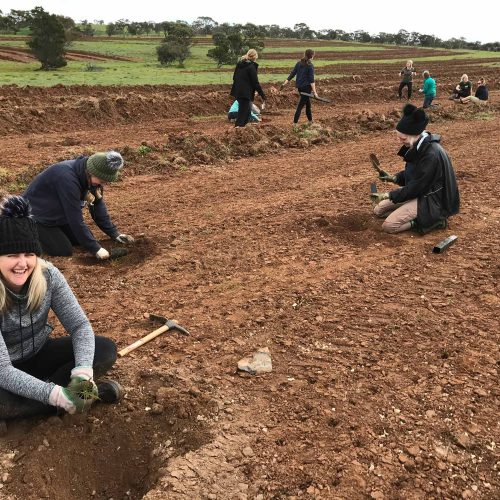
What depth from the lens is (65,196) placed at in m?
4.86

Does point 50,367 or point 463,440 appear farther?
point 50,367

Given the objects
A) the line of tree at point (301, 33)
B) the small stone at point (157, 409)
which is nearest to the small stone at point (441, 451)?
the small stone at point (157, 409)

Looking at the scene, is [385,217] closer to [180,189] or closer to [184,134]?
[180,189]

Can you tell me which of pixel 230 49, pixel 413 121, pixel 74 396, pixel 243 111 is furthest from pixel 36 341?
pixel 230 49

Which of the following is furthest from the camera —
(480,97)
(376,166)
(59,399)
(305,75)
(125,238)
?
(480,97)

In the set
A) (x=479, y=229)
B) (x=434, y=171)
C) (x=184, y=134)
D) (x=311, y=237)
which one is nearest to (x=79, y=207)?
(x=311, y=237)

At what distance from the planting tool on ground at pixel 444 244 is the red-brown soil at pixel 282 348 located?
0.11 m

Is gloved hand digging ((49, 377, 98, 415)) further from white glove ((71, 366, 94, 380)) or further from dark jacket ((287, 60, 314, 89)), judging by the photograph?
dark jacket ((287, 60, 314, 89))

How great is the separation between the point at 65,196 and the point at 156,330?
1784 millimetres

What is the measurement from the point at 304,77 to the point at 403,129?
714 cm

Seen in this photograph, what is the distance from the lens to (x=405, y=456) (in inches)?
113

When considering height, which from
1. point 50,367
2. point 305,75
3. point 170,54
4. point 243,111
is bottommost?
point 50,367

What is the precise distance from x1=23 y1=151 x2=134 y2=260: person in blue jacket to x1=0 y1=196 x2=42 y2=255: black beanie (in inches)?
74.2

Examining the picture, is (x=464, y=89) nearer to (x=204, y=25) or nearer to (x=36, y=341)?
(x=36, y=341)
